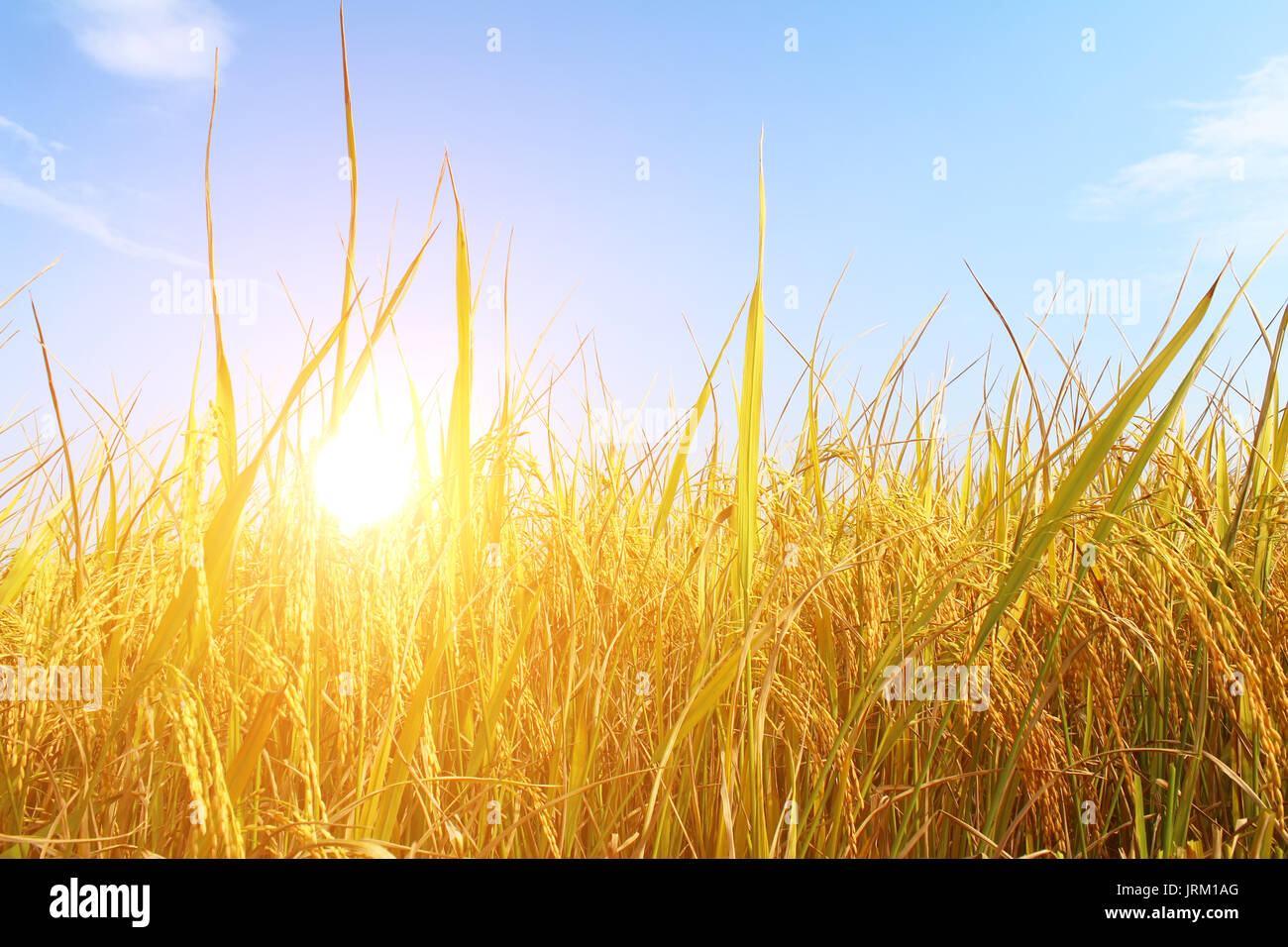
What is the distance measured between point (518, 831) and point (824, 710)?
0.68 metres

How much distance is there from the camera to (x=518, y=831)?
56.7 inches

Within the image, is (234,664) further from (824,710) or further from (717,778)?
(824,710)

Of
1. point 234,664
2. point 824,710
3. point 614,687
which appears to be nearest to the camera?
point 234,664

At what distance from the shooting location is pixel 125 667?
1.73m

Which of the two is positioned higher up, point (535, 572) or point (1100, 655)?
point (535, 572)
